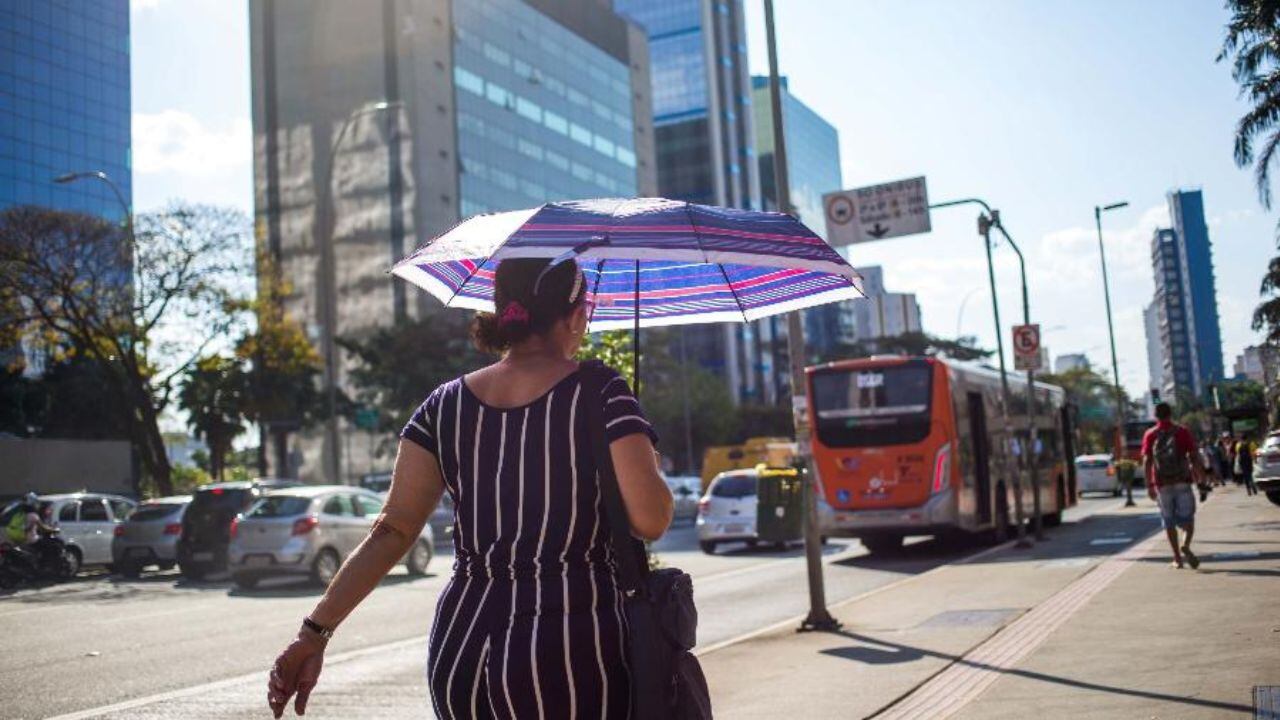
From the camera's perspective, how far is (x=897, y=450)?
68.6 feet

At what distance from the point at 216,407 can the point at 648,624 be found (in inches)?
2096

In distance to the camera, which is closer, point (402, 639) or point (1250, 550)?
point (402, 639)

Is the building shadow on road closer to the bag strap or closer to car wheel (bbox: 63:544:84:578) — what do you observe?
the bag strap

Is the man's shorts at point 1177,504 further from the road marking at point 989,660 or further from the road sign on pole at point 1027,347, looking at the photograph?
the road sign on pole at point 1027,347

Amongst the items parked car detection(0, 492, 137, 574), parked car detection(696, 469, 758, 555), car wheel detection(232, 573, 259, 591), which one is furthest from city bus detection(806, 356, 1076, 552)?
parked car detection(0, 492, 137, 574)

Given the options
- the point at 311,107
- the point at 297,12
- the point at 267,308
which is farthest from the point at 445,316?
the point at 297,12

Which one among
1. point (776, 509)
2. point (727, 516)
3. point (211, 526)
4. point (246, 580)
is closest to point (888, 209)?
point (776, 509)

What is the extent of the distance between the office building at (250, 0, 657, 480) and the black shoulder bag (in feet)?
239

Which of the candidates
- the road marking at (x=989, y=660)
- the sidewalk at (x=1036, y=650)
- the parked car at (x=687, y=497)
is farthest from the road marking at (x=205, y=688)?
the parked car at (x=687, y=497)

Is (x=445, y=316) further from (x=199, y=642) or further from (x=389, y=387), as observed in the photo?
(x=199, y=642)

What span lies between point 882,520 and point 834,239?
7.96 m

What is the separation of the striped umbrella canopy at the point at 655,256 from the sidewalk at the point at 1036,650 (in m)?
3.34

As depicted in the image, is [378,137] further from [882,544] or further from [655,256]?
[655,256]

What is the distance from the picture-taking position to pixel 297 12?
85562mm
